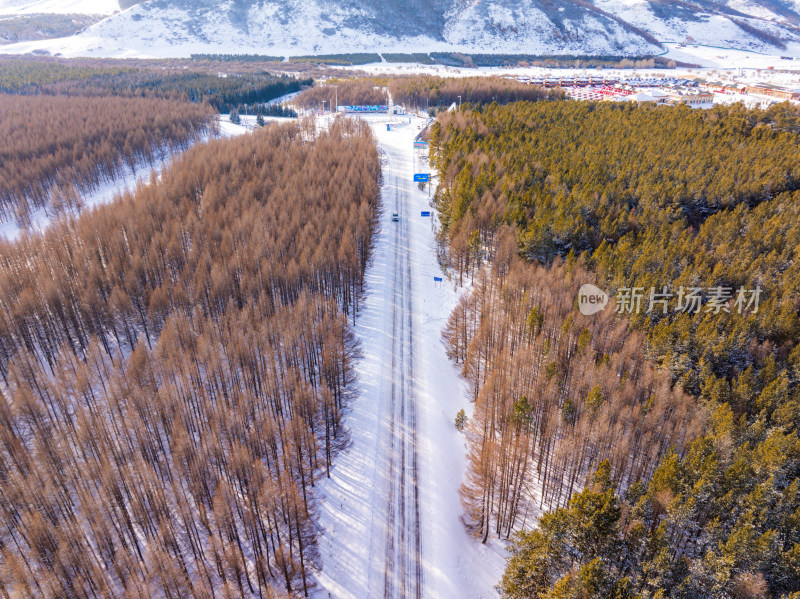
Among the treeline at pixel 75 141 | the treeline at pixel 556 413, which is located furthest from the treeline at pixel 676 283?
the treeline at pixel 75 141

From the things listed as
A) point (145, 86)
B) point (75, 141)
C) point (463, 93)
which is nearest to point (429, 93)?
point (463, 93)

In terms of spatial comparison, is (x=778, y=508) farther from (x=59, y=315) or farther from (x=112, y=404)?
(x=59, y=315)

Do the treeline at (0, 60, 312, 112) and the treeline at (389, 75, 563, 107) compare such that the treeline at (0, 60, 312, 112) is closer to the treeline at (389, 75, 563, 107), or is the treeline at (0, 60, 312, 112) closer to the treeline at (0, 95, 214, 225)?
the treeline at (0, 95, 214, 225)

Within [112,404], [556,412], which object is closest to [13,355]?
[112,404]

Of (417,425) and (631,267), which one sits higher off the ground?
(631,267)

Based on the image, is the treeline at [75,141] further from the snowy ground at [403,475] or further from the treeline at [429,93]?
the snowy ground at [403,475]

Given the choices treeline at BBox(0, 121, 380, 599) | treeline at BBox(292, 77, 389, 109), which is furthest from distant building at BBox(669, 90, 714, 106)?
treeline at BBox(0, 121, 380, 599)
